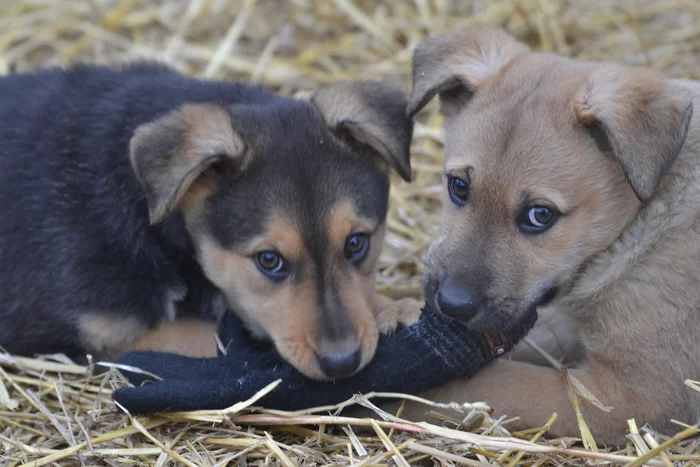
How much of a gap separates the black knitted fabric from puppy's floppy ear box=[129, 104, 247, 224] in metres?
0.78

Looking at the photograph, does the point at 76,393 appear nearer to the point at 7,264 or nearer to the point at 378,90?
the point at 7,264

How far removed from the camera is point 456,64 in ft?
16.1

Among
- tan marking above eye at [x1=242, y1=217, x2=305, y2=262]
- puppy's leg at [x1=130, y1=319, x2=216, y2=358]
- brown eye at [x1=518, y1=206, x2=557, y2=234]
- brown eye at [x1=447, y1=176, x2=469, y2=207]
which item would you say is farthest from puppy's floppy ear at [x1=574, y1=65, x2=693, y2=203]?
puppy's leg at [x1=130, y1=319, x2=216, y2=358]

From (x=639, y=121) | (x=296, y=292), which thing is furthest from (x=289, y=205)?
(x=639, y=121)

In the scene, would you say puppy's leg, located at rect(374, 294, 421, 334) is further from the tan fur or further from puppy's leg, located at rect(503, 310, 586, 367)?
puppy's leg, located at rect(503, 310, 586, 367)

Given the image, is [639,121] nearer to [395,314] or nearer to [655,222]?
[655,222]

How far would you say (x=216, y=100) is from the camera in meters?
4.98

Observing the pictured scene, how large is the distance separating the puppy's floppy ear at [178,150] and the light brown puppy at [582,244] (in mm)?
1114

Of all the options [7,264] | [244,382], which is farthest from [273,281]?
[7,264]

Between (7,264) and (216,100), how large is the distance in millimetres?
1440

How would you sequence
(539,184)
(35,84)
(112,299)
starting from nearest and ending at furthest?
1. (539,184)
2. (112,299)
3. (35,84)

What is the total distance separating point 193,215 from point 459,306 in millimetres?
1461

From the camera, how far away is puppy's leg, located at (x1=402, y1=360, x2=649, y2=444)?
442 centimetres

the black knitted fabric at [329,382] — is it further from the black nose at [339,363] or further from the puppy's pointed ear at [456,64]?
the puppy's pointed ear at [456,64]
